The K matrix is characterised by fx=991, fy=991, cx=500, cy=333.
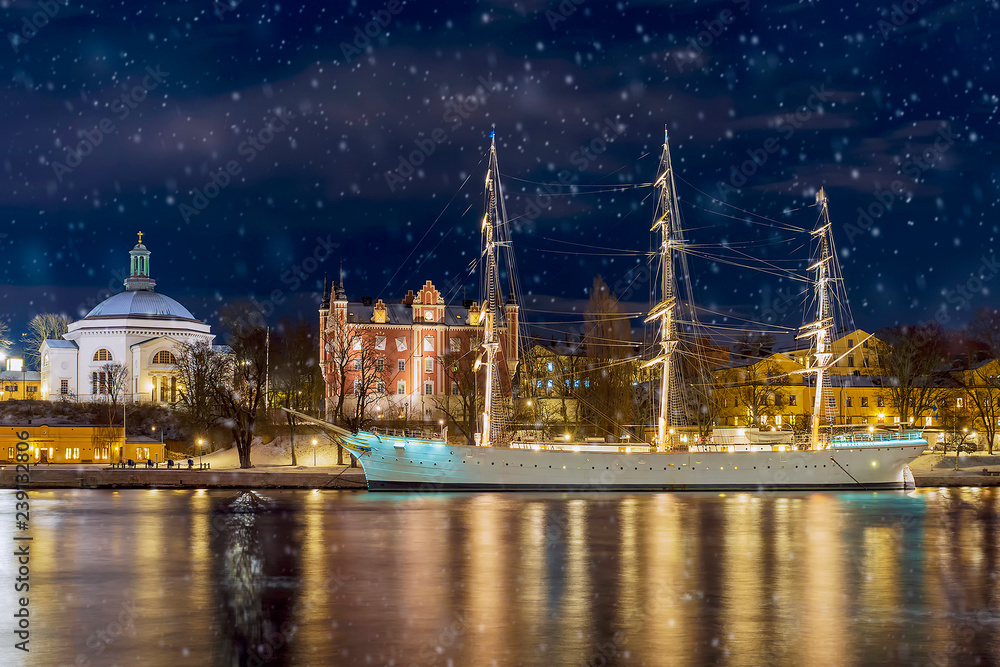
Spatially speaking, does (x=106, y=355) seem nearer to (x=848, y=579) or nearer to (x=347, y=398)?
(x=347, y=398)

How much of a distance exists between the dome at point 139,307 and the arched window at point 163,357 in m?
7.97

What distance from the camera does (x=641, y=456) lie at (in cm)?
6031

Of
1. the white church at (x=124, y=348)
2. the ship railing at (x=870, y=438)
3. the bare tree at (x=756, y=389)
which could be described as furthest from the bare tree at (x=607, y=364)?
the white church at (x=124, y=348)

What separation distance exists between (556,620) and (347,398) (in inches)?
2840

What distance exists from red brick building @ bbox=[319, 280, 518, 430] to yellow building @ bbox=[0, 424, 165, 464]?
829 inches

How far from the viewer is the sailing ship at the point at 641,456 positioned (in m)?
59.2

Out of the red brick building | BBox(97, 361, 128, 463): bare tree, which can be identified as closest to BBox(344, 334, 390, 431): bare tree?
the red brick building

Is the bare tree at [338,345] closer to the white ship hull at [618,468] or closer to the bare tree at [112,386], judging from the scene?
the bare tree at [112,386]

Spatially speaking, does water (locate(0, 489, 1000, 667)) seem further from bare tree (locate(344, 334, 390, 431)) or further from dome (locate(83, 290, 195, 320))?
dome (locate(83, 290, 195, 320))

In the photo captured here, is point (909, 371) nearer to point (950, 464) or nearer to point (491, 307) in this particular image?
point (950, 464)

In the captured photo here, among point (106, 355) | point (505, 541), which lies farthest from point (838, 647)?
point (106, 355)

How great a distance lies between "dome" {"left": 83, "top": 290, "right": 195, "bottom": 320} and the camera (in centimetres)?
11765

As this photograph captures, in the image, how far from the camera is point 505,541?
108 feet

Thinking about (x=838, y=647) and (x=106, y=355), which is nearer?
(x=838, y=647)
